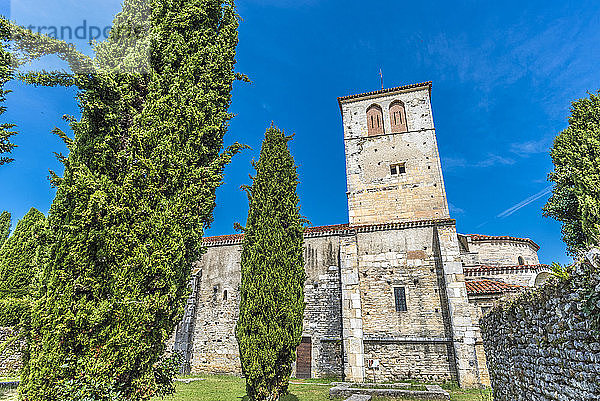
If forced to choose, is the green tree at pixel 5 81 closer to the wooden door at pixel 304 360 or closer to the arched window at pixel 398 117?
the wooden door at pixel 304 360

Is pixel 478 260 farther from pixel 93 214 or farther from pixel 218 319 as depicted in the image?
pixel 93 214

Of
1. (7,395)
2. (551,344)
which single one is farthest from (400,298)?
(7,395)

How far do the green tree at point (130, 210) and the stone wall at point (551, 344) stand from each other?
5.90 metres

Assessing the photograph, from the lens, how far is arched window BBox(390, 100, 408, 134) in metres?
21.2

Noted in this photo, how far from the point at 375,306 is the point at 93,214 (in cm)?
1424

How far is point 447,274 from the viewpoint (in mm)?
15500

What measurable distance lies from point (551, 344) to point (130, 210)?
23.3 ft

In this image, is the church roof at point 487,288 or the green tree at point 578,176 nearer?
the green tree at point 578,176

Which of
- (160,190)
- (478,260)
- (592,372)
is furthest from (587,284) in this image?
(478,260)

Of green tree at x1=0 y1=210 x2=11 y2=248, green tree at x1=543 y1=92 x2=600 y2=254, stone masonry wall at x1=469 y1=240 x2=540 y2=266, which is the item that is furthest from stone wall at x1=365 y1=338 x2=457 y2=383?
green tree at x1=0 y1=210 x2=11 y2=248

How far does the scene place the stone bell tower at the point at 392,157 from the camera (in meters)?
19.2

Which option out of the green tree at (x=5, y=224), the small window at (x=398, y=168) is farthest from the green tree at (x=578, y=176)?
the green tree at (x=5, y=224)

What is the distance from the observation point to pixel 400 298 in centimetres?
1616

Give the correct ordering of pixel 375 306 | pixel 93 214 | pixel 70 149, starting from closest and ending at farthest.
→ pixel 93 214 → pixel 70 149 → pixel 375 306
